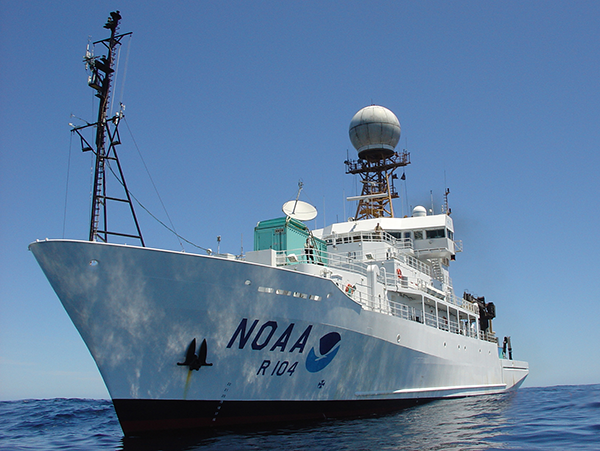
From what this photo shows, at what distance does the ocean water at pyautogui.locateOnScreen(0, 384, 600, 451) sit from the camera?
12414 millimetres

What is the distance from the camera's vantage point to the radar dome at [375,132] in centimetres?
3591

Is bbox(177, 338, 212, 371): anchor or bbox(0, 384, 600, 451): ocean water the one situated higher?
bbox(177, 338, 212, 371): anchor

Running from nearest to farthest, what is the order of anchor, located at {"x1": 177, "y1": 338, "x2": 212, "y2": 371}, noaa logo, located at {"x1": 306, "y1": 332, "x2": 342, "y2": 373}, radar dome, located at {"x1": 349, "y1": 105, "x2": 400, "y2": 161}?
1. anchor, located at {"x1": 177, "y1": 338, "x2": 212, "y2": 371}
2. noaa logo, located at {"x1": 306, "y1": 332, "x2": 342, "y2": 373}
3. radar dome, located at {"x1": 349, "y1": 105, "x2": 400, "y2": 161}

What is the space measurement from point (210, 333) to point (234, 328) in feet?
2.36

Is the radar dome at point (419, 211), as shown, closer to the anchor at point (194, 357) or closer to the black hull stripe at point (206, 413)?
the black hull stripe at point (206, 413)

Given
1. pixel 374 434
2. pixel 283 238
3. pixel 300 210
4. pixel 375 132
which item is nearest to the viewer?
pixel 374 434

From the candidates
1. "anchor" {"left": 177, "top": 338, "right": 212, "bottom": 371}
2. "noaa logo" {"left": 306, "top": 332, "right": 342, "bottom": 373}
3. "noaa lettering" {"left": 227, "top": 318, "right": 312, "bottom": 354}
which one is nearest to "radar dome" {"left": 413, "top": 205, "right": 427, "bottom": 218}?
"noaa logo" {"left": 306, "top": 332, "right": 342, "bottom": 373}

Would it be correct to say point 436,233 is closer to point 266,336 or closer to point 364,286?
point 364,286

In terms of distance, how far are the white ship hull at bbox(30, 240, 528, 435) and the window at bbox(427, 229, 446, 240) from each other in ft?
40.7

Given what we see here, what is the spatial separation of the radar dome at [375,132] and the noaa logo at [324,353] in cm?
2251

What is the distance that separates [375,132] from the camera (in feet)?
118

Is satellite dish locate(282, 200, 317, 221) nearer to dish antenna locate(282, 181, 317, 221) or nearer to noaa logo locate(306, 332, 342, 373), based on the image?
dish antenna locate(282, 181, 317, 221)

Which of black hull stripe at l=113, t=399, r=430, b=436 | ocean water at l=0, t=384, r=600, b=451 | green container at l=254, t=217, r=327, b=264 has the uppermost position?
green container at l=254, t=217, r=327, b=264

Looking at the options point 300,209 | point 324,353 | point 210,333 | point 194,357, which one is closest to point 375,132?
point 300,209
